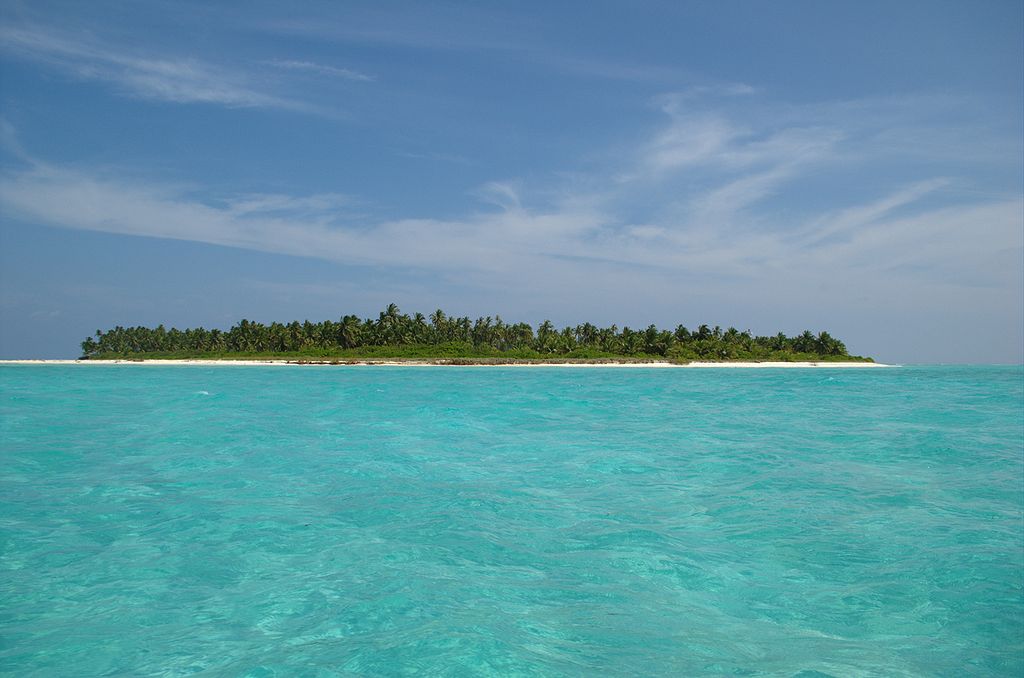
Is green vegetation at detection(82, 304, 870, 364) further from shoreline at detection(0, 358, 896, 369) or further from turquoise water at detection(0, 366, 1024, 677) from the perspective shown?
turquoise water at detection(0, 366, 1024, 677)

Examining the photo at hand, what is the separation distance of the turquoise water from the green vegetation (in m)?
109

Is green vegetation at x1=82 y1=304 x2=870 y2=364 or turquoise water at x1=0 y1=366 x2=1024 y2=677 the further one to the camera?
green vegetation at x1=82 y1=304 x2=870 y2=364

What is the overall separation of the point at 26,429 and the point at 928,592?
29145mm

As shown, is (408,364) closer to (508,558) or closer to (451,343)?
(451,343)

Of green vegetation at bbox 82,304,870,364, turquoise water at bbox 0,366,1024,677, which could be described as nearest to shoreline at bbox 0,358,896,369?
green vegetation at bbox 82,304,870,364

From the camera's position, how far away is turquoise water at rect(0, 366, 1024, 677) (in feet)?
21.0

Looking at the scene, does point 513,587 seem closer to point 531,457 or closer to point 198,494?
point 198,494

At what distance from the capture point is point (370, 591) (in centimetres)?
790

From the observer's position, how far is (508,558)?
9.32 m

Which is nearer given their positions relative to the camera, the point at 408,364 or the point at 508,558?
the point at 508,558

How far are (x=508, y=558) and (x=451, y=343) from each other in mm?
125896

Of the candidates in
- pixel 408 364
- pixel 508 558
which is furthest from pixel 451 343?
pixel 508 558

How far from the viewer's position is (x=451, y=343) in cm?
13450

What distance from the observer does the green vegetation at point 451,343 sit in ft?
431
